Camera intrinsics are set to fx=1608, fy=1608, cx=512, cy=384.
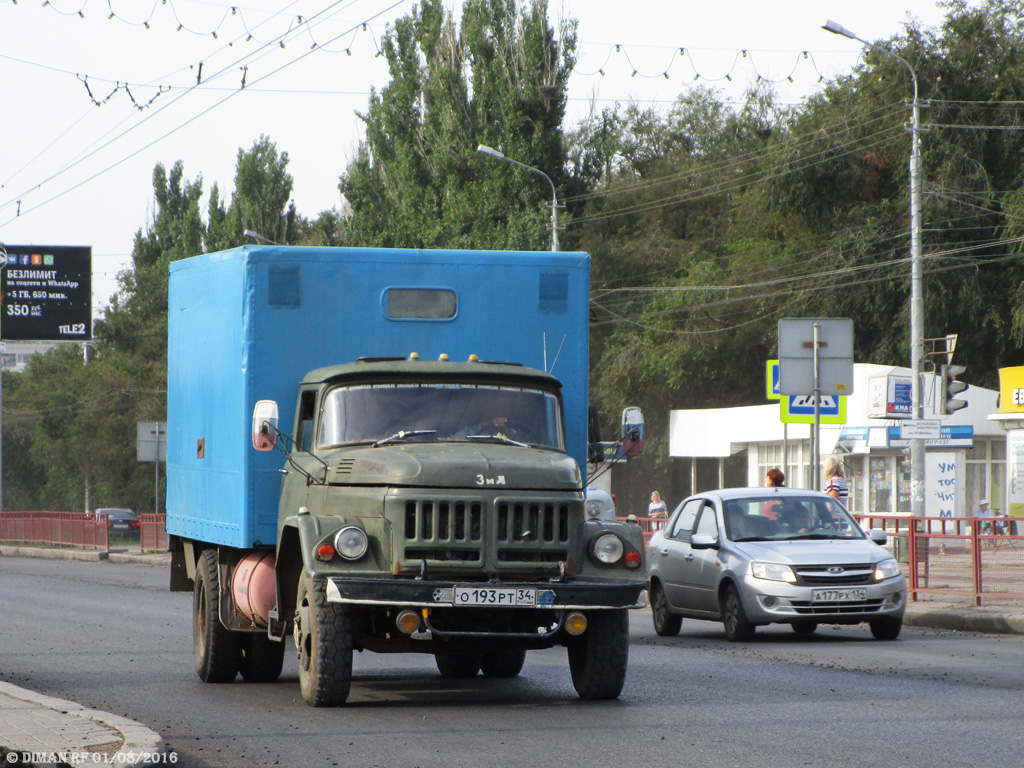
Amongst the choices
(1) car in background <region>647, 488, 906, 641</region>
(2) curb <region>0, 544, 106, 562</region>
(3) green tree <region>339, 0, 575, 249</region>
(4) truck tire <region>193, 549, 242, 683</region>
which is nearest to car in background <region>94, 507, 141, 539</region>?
(2) curb <region>0, 544, 106, 562</region>

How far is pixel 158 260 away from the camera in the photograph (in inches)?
2931

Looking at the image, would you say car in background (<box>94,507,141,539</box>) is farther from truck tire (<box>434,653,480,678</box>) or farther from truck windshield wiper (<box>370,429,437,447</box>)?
truck windshield wiper (<box>370,429,437,447</box>)

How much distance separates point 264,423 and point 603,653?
8.34ft

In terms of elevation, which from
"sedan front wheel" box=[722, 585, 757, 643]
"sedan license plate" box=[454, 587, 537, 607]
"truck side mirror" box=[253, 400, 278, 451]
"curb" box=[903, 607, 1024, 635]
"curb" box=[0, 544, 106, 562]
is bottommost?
"curb" box=[0, 544, 106, 562]

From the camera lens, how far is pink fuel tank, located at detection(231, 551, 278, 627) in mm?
10617

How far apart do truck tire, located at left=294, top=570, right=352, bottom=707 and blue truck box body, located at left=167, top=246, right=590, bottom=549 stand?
1118 mm

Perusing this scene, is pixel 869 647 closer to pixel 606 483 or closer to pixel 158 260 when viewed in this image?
pixel 606 483

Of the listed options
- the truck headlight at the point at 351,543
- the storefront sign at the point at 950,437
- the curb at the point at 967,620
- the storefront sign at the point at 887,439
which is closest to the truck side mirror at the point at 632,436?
the truck headlight at the point at 351,543

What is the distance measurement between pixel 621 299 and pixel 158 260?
25.0m

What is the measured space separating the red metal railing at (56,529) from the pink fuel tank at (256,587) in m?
33.7

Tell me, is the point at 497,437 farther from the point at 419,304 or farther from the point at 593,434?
the point at 419,304

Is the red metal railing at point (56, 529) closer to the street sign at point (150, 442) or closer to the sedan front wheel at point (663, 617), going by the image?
the street sign at point (150, 442)

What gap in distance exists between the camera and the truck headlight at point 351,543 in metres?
9.36

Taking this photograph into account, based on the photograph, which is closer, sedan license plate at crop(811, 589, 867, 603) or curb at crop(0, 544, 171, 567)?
sedan license plate at crop(811, 589, 867, 603)
